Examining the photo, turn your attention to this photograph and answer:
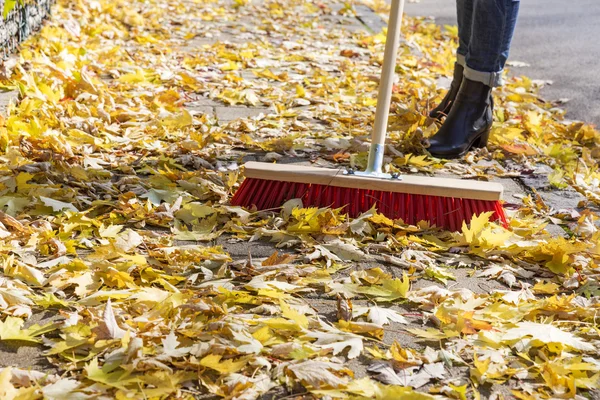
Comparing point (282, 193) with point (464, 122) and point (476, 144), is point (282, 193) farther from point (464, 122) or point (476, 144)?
point (476, 144)

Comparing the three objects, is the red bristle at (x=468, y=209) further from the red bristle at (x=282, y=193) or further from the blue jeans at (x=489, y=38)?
the blue jeans at (x=489, y=38)

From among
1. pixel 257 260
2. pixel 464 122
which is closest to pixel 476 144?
pixel 464 122

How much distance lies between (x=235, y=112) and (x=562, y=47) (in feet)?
10.8

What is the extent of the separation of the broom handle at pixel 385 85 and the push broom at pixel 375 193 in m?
0.08

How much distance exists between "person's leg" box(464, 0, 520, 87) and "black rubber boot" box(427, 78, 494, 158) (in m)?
0.05

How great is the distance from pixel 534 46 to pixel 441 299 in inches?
179

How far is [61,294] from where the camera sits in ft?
6.35

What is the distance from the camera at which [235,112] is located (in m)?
3.85

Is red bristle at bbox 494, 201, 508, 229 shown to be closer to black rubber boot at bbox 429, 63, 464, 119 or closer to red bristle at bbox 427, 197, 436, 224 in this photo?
red bristle at bbox 427, 197, 436, 224

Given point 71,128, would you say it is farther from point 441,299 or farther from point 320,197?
point 441,299

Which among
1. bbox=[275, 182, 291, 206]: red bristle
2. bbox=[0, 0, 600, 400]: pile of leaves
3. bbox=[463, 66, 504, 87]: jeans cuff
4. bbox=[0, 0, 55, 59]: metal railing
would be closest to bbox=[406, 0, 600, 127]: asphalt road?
bbox=[0, 0, 600, 400]: pile of leaves

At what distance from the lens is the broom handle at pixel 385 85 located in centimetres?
261

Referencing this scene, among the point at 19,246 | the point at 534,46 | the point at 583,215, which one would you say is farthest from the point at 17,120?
the point at 534,46

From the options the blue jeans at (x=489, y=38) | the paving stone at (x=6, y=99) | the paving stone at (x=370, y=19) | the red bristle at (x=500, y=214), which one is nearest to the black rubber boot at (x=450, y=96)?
the blue jeans at (x=489, y=38)
